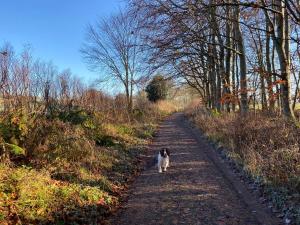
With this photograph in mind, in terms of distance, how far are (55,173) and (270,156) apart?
A: 17.3 feet

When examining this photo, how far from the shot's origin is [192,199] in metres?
7.85

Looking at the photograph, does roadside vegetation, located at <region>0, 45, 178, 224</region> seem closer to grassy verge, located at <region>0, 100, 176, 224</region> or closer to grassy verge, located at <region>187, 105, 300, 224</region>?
grassy verge, located at <region>0, 100, 176, 224</region>

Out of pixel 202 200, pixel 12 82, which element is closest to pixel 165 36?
pixel 12 82

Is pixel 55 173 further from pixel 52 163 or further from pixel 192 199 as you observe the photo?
pixel 192 199

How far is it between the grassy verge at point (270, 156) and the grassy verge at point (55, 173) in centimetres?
327

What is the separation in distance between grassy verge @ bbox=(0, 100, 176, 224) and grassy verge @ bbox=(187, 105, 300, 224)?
327 cm

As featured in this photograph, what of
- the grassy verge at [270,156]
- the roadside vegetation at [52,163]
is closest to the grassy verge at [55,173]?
the roadside vegetation at [52,163]

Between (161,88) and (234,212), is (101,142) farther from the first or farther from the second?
(161,88)

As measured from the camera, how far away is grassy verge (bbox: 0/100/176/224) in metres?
6.33

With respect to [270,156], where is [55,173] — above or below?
below

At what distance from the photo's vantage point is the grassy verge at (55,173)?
6.33 meters

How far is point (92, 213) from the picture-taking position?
691cm

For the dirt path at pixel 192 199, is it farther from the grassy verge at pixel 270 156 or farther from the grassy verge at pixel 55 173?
the grassy verge at pixel 55 173

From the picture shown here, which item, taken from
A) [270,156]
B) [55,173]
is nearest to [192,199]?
[270,156]
